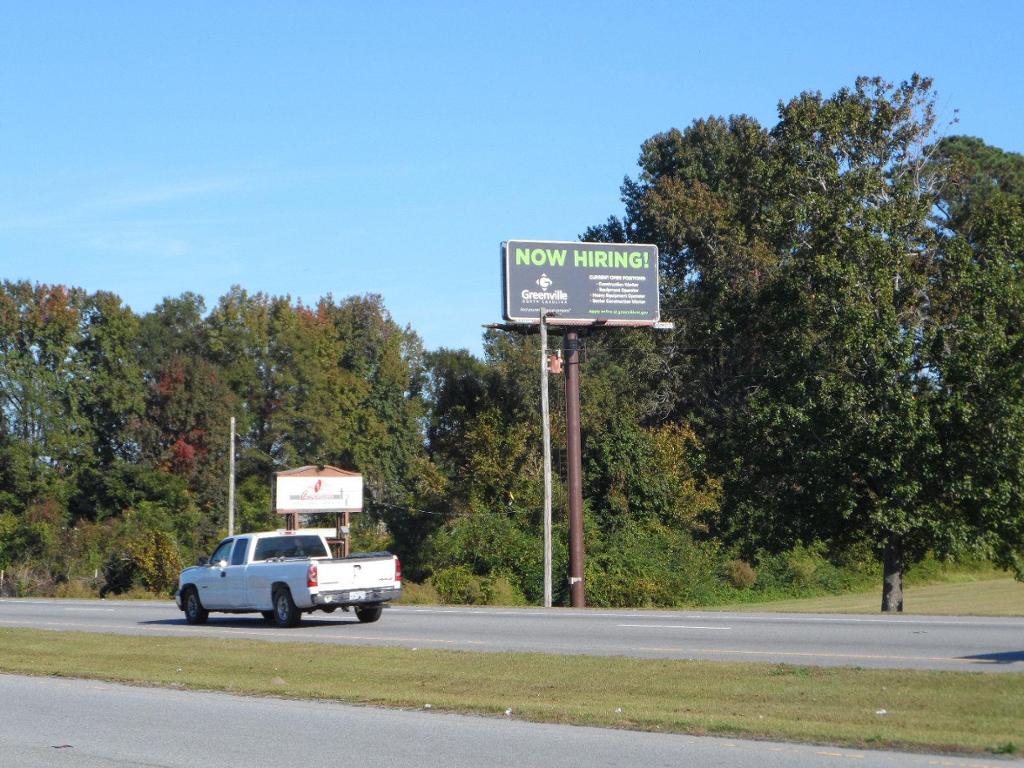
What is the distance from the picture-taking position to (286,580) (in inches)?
977

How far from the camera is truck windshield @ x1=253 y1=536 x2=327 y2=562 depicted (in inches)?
1014

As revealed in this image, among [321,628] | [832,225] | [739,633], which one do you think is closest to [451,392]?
[832,225]

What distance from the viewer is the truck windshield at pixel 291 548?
25766 mm

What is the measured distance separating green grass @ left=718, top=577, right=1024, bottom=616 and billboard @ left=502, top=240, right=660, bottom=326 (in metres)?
11.3

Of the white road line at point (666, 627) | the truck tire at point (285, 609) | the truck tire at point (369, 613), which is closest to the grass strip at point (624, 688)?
the truck tire at point (285, 609)

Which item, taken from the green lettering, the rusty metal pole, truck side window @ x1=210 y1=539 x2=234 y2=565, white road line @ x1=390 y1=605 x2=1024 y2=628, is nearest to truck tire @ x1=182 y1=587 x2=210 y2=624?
truck side window @ x1=210 y1=539 x2=234 y2=565

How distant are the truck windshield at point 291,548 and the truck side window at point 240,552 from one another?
1.04 feet

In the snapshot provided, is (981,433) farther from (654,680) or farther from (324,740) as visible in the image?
(324,740)

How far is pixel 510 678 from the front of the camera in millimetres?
15414

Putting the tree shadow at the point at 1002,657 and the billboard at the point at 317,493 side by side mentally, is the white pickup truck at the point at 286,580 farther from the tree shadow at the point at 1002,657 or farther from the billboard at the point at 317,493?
the billboard at the point at 317,493

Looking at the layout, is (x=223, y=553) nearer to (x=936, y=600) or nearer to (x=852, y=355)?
(x=852, y=355)

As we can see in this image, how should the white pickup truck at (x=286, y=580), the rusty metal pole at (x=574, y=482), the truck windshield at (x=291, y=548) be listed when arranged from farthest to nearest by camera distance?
the rusty metal pole at (x=574, y=482)
the truck windshield at (x=291, y=548)
the white pickup truck at (x=286, y=580)

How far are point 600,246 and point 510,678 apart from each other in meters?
29.2

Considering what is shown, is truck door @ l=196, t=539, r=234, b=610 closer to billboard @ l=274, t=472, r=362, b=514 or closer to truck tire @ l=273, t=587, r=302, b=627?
truck tire @ l=273, t=587, r=302, b=627
